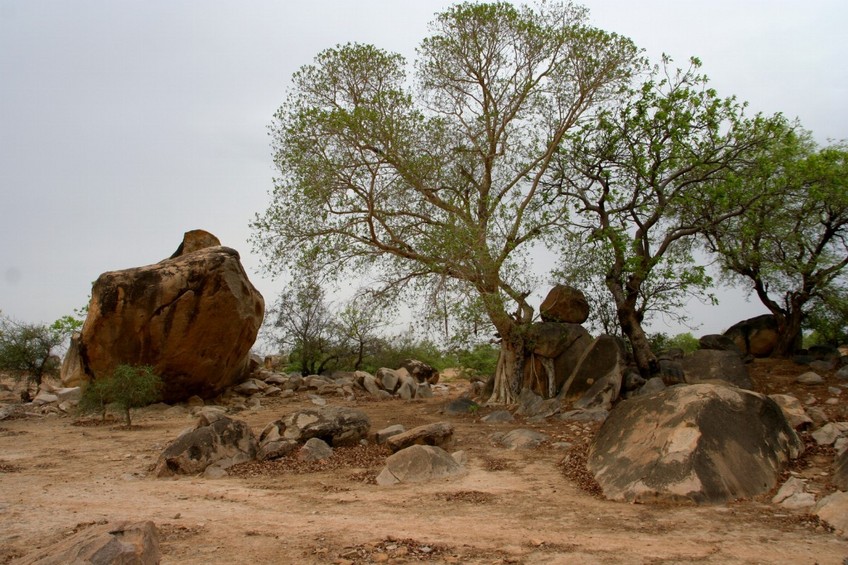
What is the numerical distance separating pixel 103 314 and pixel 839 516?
14.4 m

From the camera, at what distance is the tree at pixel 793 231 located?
563 inches

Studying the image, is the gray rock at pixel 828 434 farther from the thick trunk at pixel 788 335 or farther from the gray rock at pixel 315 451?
the thick trunk at pixel 788 335

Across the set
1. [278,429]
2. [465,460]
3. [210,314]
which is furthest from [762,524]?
[210,314]

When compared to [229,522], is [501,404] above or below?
above

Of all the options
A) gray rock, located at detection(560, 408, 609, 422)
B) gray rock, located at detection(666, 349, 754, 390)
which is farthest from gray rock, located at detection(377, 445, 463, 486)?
gray rock, located at detection(666, 349, 754, 390)

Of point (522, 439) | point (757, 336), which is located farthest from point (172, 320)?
point (757, 336)

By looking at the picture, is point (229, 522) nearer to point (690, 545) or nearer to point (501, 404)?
point (690, 545)

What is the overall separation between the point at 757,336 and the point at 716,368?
6627 mm

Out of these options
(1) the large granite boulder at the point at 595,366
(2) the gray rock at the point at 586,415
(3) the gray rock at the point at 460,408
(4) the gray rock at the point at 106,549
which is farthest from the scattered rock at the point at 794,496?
(3) the gray rock at the point at 460,408

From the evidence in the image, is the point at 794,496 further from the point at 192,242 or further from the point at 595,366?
the point at 192,242

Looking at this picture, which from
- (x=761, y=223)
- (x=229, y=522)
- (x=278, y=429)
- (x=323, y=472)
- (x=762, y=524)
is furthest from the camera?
(x=761, y=223)

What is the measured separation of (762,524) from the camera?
591cm

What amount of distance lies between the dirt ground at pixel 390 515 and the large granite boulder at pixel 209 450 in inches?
11.0

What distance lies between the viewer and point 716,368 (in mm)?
13852
